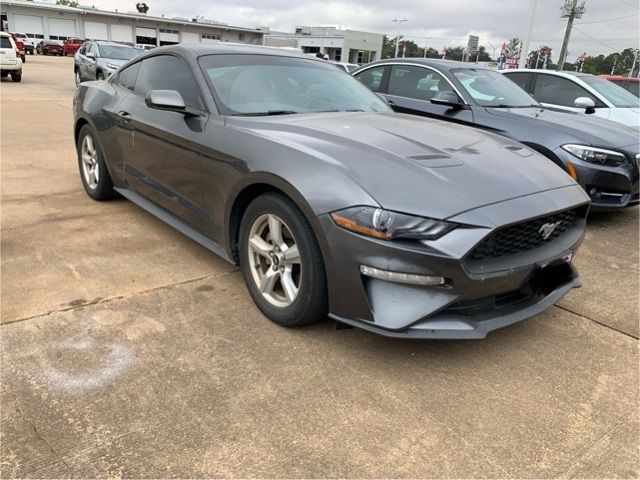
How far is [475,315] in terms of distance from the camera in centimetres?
244

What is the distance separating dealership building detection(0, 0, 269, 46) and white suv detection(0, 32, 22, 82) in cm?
4268

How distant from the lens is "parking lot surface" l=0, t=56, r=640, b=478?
78.5 inches

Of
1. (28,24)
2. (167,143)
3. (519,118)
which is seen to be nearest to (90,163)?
(167,143)

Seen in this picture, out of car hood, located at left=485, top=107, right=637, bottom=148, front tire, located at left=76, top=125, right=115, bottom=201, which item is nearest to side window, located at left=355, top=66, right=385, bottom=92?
car hood, located at left=485, top=107, right=637, bottom=148

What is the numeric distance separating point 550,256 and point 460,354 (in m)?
0.69

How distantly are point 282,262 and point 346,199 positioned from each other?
617mm

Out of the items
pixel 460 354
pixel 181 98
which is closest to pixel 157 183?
pixel 181 98

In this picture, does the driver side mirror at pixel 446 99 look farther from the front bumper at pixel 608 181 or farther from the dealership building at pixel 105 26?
the dealership building at pixel 105 26

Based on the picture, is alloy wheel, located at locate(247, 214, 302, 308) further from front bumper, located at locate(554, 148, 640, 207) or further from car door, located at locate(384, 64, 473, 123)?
car door, located at locate(384, 64, 473, 123)

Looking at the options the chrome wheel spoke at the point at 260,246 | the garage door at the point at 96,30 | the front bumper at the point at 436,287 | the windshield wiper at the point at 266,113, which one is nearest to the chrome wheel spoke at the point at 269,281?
the chrome wheel spoke at the point at 260,246

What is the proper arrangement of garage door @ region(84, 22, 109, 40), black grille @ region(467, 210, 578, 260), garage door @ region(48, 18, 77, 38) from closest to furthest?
black grille @ region(467, 210, 578, 260) < garage door @ region(48, 18, 77, 38) < garage door @ region(84, 22, 109, 40)

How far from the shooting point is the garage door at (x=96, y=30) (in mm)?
66500

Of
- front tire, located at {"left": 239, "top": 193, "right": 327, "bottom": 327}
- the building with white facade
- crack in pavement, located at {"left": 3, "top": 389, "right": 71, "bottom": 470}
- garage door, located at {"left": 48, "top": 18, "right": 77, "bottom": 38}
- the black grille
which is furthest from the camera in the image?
the building with white facade

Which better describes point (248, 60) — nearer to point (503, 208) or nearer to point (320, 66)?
point (320, 66)
